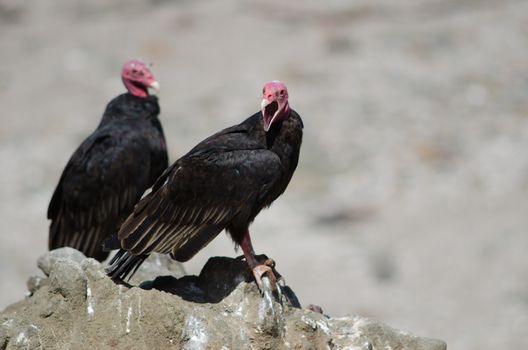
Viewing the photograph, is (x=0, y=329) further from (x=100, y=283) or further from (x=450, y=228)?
(x=450, y=228)

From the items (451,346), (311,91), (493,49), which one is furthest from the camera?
(493,49)

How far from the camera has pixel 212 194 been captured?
23.1 ft

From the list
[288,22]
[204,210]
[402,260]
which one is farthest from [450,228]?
[204,210]

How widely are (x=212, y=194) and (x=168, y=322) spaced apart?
103 cm

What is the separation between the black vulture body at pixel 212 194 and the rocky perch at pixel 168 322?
0.35 m

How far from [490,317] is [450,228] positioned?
314 centimetres

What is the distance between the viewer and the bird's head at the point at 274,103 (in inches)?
279

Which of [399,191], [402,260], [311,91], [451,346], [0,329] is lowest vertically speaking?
[0,329]

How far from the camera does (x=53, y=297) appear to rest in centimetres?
669

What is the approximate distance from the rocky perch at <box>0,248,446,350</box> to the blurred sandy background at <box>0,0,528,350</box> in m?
9.45

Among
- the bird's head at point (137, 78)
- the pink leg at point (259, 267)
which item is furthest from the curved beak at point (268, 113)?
the bird's head at point (137, 78)

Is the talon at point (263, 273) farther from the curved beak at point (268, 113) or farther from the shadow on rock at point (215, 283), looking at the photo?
the curved beak at point (268, 113)

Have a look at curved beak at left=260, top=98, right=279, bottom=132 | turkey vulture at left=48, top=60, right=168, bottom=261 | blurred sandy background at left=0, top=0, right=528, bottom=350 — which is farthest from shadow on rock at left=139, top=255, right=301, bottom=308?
blurred sandy background at left=0, top=0, right=528, bottom=350

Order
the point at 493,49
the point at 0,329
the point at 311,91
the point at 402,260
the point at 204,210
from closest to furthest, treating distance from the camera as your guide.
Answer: the point at 0,329 < the point at 204,210 < the point at 402,260 < the point at 311,91 < the point at 493,49
